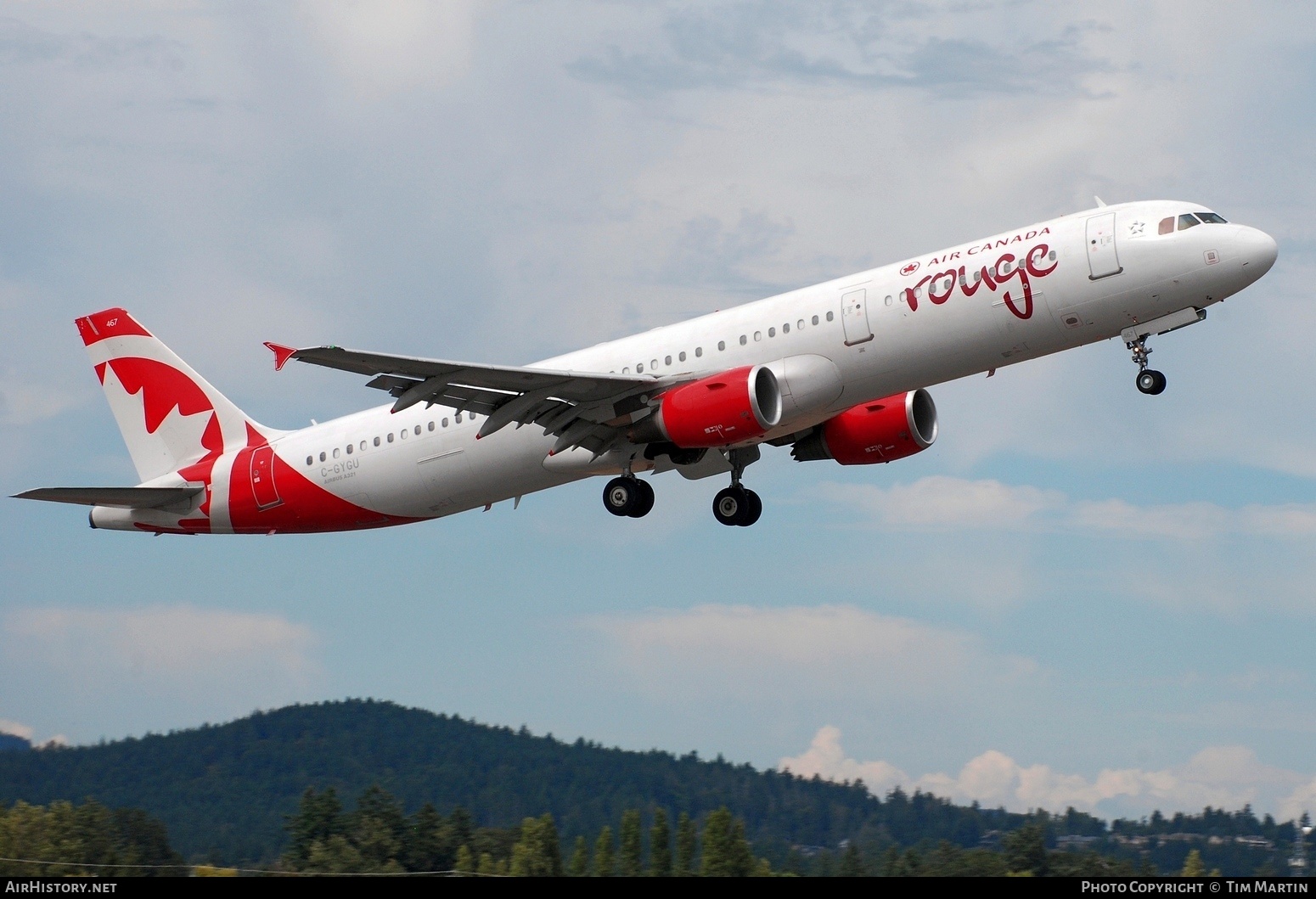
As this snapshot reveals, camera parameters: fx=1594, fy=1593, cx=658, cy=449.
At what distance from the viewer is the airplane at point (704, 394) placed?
113 feet

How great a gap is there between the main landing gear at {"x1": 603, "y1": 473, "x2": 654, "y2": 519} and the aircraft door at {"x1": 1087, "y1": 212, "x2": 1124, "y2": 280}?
41.4 feet

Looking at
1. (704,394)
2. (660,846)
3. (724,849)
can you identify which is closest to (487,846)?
(660,846)

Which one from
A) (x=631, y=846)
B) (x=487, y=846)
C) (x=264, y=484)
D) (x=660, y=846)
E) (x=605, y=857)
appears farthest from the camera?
(x=487, y=846)

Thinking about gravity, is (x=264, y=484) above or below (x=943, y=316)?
below

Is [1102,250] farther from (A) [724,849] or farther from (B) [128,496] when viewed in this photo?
(A) [724,849]

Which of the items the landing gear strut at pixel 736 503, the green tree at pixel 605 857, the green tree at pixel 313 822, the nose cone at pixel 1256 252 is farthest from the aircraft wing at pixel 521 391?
the green tree at pixel 313 822

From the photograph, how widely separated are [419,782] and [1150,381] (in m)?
64.8

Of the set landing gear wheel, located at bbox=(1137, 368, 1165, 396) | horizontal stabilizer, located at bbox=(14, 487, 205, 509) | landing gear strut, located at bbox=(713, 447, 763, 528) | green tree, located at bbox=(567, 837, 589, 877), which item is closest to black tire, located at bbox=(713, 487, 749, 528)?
landing gear strut, located at bbox=(713, 447, 763, 528)

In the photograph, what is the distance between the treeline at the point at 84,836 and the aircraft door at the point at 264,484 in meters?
13.2

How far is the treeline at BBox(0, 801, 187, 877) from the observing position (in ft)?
168

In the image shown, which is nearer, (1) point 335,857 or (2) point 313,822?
(1) point 335,857

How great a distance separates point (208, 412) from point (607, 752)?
44.3 meters

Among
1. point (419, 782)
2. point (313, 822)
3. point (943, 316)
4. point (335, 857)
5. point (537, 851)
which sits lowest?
point (335, 857)

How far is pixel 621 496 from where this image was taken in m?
40.6
